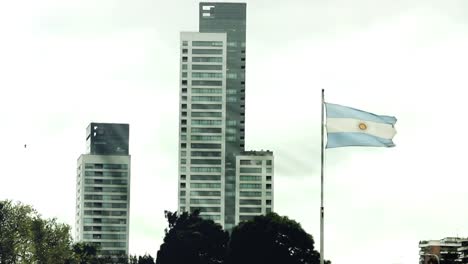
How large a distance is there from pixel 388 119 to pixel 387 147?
6.45 ft

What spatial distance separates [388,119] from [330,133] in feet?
10.6

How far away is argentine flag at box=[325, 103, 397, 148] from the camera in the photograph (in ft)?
239

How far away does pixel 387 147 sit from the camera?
72125mm

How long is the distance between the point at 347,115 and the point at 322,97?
83.6 inches

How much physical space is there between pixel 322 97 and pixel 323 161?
3618 mm

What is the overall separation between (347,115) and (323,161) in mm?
2848

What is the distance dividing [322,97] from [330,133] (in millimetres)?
2253

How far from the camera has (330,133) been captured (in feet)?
242

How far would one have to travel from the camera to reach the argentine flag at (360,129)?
72812 millimetres

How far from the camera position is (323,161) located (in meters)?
73.8

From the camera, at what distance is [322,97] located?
74.7 metres

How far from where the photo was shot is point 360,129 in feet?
240

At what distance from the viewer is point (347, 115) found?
73312mm
